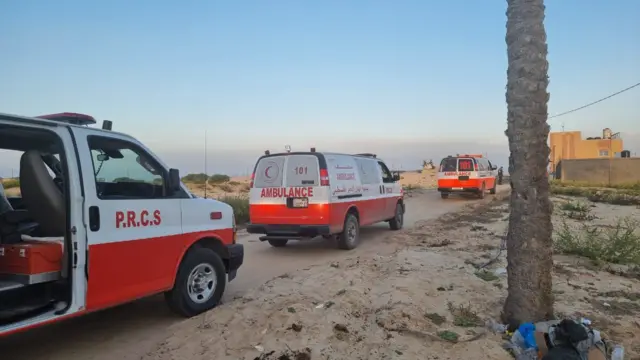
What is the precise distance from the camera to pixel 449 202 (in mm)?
23578

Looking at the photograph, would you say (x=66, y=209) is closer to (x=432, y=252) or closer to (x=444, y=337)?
(x=444, y=337)

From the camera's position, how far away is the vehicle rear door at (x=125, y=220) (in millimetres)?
4531

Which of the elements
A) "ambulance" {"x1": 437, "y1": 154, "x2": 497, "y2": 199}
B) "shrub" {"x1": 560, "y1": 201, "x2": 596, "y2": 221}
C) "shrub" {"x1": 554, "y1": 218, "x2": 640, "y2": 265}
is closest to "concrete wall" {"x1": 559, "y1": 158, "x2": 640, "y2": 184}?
"ambulance" {"x1": 437, "y1": 154, "x2": 497, "y2": 199}

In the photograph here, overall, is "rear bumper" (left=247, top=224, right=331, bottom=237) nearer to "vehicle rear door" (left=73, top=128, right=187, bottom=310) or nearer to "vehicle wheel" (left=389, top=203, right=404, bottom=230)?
"vehicle rear door" (left=73, top=128, right=187, bottom=310)

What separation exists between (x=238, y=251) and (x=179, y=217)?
1110 millimetres

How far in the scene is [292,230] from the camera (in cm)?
971

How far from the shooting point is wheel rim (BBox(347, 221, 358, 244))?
10453 millimetres

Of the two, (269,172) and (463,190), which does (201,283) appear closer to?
(269,172)

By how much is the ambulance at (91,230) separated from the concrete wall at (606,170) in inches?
1634

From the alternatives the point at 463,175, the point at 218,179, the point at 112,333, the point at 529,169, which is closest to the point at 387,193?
the point at 529,169

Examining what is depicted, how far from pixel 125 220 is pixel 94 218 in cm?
36

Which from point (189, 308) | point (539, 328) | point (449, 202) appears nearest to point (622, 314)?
point (539, 328)

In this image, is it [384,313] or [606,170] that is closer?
[384,313]

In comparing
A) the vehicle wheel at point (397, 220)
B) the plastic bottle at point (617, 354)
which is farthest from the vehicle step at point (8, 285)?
the vehicle wheel at point (397, 220)
